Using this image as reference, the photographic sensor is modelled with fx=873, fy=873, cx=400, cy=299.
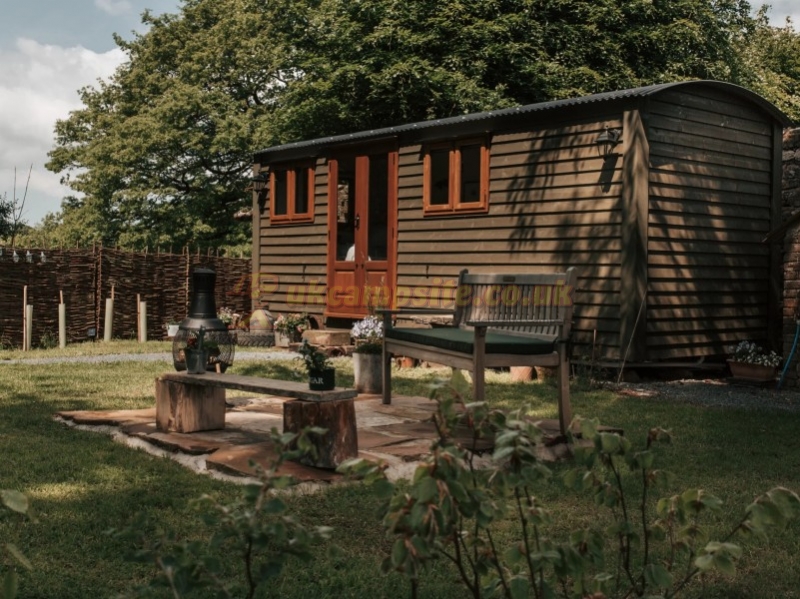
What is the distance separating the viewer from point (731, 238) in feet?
35.1

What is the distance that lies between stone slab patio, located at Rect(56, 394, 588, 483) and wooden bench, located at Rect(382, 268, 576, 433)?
0.29 metres

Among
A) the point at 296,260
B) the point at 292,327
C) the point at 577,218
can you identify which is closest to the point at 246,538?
the point at 577,218

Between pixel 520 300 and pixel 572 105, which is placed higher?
pixel 572 105

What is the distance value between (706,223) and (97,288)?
9.19m

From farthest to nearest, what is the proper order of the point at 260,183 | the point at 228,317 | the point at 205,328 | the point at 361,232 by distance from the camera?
the point at 260,183 → the point at 228,317 → the point at 361,232 → the point at 205,328

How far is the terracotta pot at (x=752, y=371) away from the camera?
9.36 meters

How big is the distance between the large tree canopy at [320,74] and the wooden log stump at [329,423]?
14.8 metres

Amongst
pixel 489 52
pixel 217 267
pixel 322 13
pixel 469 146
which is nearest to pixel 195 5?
pixel 322 13

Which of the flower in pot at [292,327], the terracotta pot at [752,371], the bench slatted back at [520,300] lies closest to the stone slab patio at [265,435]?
the bench slatted back at [520,300]

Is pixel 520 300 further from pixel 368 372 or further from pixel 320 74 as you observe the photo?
pixel 320 74

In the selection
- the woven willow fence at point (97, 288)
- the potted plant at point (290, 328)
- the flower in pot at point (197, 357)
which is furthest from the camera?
the potted plant at point (290, 328)

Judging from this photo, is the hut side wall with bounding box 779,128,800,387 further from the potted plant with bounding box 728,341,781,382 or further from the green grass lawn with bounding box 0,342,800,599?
the green grass lawn with bounding box 0,342,800,599

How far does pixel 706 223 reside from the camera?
10320 mm

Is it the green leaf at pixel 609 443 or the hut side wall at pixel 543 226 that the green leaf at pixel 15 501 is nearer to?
the green leaf at pixel 609 443
